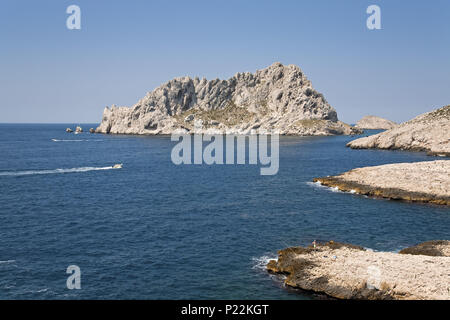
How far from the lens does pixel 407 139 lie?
539ft

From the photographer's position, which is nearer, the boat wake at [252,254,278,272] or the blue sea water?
the blue sea water

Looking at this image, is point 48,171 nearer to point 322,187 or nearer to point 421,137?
point 322,187

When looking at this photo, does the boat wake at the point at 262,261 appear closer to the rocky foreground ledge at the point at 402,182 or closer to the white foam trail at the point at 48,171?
the rocky foreground ledge at the point at 402,182

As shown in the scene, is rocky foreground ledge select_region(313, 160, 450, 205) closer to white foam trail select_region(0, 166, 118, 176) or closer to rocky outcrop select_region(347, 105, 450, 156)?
white foam trail select_region(0, 166, 118, 176)

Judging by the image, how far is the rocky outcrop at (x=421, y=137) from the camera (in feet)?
485

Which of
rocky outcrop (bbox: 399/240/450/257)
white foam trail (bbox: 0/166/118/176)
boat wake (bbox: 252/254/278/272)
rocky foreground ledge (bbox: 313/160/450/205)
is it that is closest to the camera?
boat wake (bbox: 252/254/278/272)

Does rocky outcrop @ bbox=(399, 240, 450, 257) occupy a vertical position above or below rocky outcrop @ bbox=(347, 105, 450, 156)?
below

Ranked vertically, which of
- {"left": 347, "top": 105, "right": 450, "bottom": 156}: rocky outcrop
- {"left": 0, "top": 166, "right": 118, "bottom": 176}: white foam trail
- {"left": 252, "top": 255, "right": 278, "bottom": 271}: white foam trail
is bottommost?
{"left": 252, "top": 255, "right": 278, "bottom": 271}: white foam trail

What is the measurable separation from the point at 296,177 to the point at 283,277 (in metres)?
63.3

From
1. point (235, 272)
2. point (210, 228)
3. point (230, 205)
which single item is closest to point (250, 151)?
point (230, 205)

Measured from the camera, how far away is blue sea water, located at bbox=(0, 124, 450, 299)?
117ft

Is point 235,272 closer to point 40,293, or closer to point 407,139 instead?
point 40,293

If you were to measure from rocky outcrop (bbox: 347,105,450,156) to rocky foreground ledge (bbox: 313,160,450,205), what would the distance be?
68721mm

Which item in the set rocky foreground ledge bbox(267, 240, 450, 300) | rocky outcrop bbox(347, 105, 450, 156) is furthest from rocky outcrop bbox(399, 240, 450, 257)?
rocky outcrop bbox(347, 105, 450, 156)
